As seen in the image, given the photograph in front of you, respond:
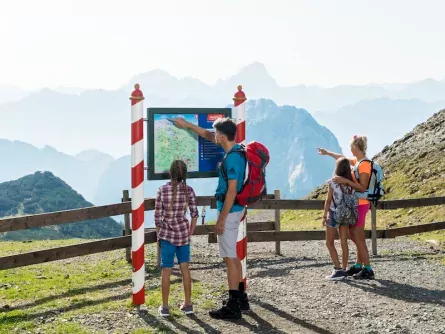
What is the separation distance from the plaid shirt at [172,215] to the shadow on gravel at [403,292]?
4.01 m

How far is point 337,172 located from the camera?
11.2 metres

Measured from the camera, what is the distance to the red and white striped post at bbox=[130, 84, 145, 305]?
9.45 m

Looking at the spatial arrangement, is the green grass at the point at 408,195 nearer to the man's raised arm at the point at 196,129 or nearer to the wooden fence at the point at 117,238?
the wooden fence at the point at 117,238

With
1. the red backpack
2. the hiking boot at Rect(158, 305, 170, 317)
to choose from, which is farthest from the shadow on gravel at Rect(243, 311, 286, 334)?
the red backpack

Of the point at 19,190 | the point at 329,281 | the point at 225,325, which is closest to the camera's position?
the point at 225,325

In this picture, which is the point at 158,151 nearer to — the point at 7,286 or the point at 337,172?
the point at 337,172

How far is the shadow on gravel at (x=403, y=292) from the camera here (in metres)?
10.2

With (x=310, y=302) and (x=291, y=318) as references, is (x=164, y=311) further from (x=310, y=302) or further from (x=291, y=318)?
(x=310, y=302)

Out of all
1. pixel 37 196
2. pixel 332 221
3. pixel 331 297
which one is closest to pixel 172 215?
pixel 331 297

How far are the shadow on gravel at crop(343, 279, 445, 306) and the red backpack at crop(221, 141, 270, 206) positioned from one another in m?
3.62

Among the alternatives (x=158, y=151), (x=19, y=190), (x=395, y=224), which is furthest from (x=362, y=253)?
(x=19, y=190)

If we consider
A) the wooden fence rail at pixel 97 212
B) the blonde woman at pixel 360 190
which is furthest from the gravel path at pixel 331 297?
the wooden fence rail at pixel 97 212

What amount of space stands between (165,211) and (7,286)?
6181mm

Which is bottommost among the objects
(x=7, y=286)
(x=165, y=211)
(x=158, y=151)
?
(x=7, y=286)
